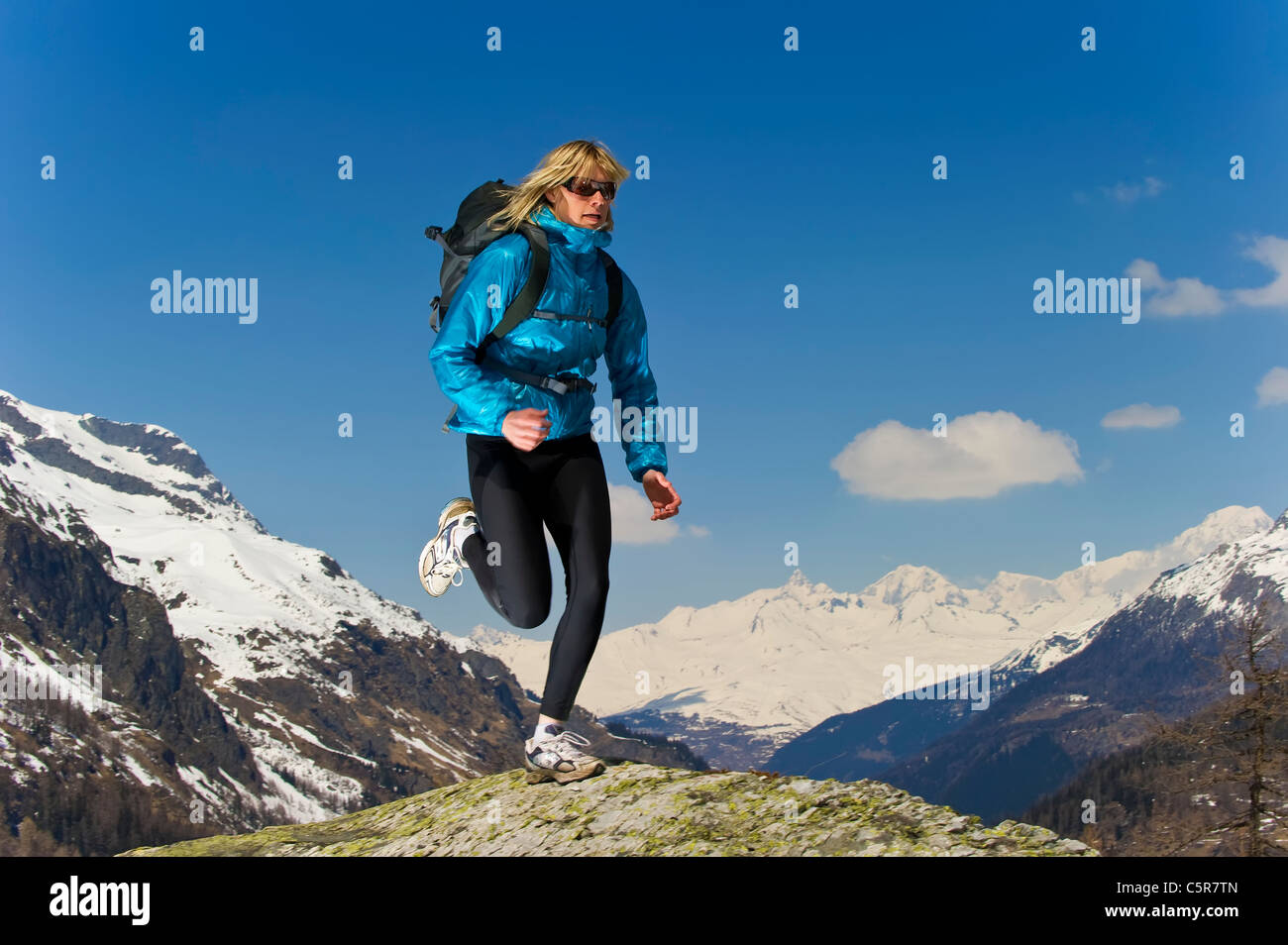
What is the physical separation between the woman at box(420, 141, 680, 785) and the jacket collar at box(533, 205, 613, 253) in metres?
0.01

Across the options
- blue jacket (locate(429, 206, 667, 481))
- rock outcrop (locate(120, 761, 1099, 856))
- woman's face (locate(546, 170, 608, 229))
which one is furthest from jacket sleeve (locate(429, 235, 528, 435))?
rock outcrop (locate(120, 761, 1099, 856))

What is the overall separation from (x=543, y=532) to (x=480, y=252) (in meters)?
2.38

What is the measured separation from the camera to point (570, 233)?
8.83 m

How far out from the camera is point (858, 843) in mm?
7977

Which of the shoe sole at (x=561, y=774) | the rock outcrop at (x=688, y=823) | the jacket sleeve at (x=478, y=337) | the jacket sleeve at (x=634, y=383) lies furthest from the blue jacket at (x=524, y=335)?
the rock outcrop at (x=688, y=823)

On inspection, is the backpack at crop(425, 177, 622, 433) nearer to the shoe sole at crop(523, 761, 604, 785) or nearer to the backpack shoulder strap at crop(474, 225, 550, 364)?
the backpack shoulder strap at crop(474, 225, 550, 364)

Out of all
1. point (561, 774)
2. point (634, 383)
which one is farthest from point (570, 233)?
point (561, 774)

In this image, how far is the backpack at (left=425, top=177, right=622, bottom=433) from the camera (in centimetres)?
865

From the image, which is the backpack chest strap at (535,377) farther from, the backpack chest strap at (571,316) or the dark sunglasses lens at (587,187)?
the dark sunglasses lens at (587,187)

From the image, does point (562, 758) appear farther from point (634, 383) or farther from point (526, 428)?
point (634, 383)

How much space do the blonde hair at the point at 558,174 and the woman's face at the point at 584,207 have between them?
49mm
